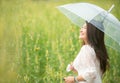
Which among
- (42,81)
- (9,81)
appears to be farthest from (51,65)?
(9,81)

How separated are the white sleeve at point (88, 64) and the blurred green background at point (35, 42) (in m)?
0.65

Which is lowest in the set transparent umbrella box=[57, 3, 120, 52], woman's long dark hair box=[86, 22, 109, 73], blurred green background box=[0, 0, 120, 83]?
blurred green background box=[0, 0, 120, 83]

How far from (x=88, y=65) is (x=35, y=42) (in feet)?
2.57

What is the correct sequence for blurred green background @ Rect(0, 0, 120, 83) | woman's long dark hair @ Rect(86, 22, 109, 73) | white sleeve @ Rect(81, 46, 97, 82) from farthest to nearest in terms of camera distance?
blurred green background @ Rect(0, 0, 120, 83), woman's long dark hair @ Rect(86, 22, 109, 73), white sleeve @ Rect(81, 46, 97, 82)

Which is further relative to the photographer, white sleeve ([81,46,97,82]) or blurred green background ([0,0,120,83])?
blurred green background ([0,0,120,83])

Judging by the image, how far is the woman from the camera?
130 inches

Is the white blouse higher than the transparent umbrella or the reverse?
the reverse

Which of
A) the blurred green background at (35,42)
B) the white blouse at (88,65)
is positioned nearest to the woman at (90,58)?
the white blouse at (88,65)

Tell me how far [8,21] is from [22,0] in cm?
24

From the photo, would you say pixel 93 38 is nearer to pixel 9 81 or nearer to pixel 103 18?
pixel 103 18

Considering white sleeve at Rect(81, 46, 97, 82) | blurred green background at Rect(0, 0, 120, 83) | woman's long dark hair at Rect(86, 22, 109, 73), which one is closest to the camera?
white sleeve at Rect(81, 46, 97, 82)

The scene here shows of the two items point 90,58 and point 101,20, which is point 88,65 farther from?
point 101,20

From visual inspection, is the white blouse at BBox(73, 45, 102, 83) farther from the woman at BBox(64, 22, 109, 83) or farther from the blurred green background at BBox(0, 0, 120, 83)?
the blurred green background at BBox(0, 0, 120, 83)

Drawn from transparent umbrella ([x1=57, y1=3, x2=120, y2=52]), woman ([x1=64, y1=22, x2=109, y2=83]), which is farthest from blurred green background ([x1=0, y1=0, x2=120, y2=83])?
transparent umbrella ([x1=57, y1=3, x2=120, y2=52])
